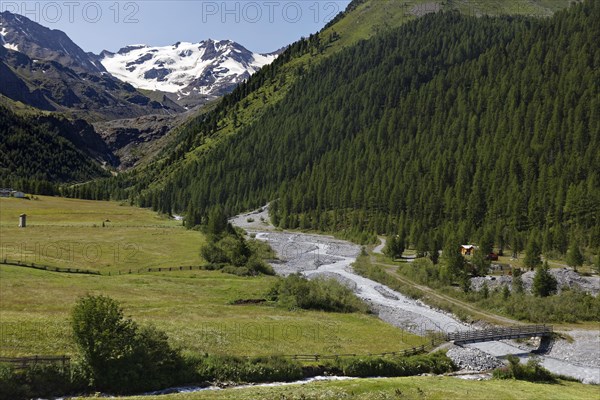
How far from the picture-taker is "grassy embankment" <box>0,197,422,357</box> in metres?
51.4

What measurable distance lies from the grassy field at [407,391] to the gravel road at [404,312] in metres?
10.0

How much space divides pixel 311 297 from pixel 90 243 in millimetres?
60605

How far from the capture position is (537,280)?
84.1 meters

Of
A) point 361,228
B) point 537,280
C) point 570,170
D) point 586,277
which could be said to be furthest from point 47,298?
point 570,170

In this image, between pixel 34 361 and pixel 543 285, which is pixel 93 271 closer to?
pixel 34 361

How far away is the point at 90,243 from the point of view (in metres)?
109

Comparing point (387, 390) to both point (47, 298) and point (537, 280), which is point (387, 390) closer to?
point (47, 298)

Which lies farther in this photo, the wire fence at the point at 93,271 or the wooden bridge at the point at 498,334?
the wire fence at the point at 93,271

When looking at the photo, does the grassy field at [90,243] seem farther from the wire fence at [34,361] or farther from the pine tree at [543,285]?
the pine tree at [543,285]

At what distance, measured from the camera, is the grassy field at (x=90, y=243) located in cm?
9119

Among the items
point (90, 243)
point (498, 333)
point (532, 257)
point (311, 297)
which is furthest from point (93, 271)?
point (532, 257)

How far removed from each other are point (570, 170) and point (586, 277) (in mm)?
76617

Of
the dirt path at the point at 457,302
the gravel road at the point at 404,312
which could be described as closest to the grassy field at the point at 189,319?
the gravel road at the point at 404,312

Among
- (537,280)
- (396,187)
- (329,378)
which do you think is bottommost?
(329,378)
